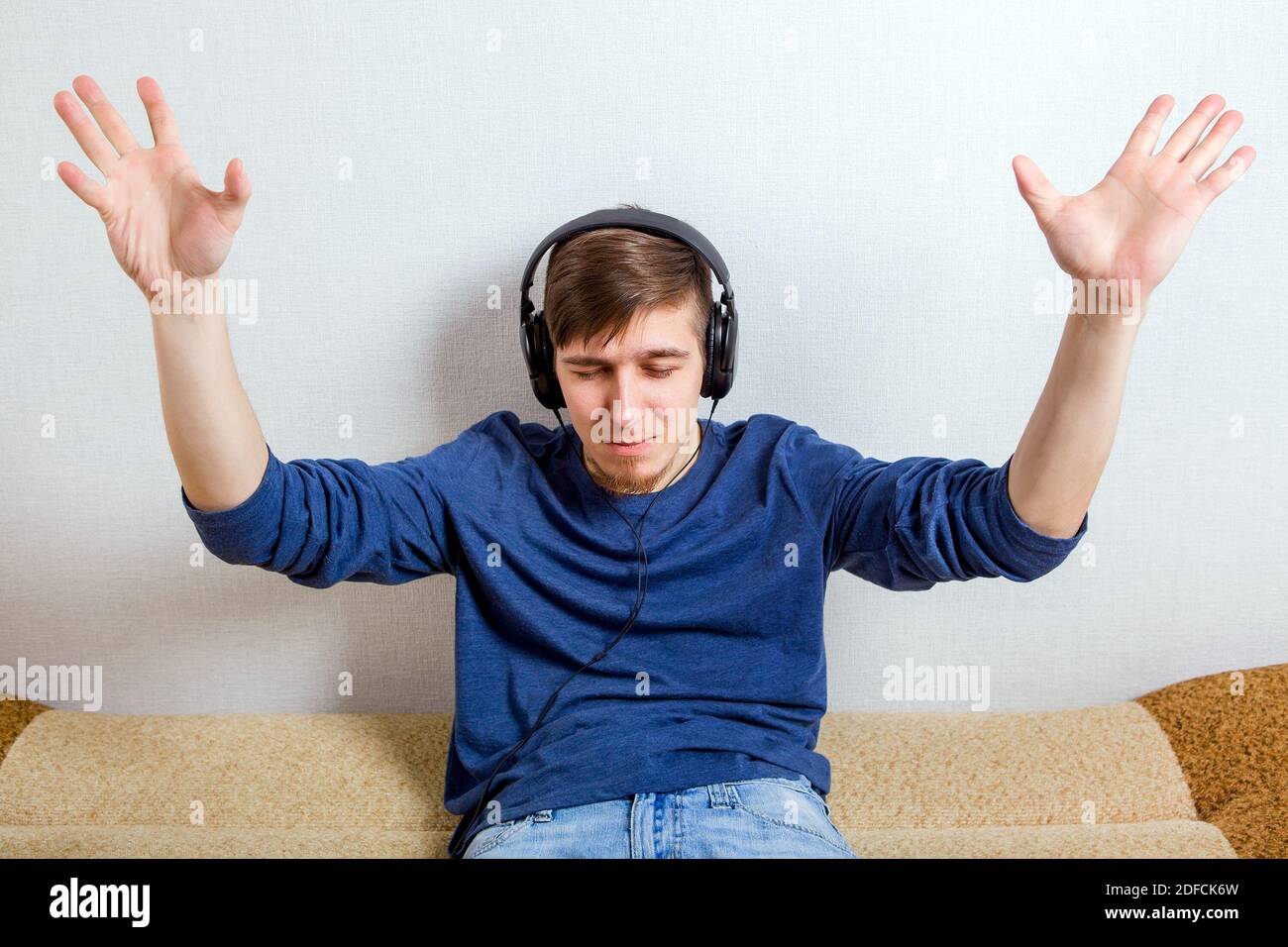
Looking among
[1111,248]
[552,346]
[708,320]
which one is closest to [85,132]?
[552,346]

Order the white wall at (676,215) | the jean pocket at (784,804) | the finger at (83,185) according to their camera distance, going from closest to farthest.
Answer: the finger at (83,185), the jean pocket at (784,804), the white wall at (676,215)

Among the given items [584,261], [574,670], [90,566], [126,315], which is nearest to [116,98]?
[126,315]

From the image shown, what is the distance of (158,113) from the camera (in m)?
0.96

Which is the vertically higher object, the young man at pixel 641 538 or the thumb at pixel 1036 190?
the thumb at pixel 1036 190

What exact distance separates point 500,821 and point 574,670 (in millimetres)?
193

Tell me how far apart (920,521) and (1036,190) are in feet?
1.20

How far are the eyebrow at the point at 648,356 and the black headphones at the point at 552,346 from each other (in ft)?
0.25

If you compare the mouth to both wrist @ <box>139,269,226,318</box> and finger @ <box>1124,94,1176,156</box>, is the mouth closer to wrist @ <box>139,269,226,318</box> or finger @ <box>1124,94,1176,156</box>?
wrist @ <box>139,269,226,318</box>

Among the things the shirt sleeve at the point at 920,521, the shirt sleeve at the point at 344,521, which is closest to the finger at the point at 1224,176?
the shirt sleeve at the point at 920,521

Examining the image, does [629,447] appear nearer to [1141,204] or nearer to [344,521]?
[344,521]

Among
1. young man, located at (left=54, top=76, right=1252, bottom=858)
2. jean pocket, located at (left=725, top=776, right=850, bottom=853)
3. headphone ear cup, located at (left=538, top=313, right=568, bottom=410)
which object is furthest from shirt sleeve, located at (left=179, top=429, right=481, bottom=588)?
jean pocket, located at (left=725, top=776, right=850, bottom=853)

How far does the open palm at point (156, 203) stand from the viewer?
0.95 m

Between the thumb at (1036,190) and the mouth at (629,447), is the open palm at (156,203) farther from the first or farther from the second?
the thumb at (1036,190)

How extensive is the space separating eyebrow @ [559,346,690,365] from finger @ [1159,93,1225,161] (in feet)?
1.75
